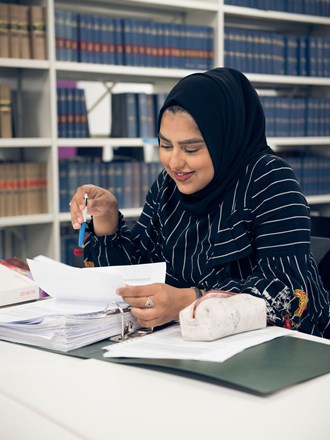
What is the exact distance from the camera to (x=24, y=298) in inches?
→ 56.9

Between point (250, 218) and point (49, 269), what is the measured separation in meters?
0.48

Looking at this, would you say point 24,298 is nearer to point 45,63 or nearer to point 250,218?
point 250,218

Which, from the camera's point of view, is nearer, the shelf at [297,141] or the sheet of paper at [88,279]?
the sheet of paper at [88,279]

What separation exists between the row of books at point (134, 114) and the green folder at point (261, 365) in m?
2.58

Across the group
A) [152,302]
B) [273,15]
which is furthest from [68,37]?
[152,302]

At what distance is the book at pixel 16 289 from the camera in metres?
1.41

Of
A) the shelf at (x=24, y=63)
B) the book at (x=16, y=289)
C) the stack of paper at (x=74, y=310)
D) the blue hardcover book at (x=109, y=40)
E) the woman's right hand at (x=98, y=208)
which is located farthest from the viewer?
the blue hardcover book at (x=109, y=40)

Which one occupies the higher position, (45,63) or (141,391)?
(45,63)

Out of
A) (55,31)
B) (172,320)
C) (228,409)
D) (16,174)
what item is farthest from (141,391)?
(55,31)

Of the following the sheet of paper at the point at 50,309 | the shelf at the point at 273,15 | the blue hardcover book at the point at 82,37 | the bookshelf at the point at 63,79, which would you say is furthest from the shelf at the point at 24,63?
the sheet of paper at the point at 50,309

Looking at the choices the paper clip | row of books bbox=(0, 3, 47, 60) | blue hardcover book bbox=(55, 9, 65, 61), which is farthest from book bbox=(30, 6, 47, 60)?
the paper clip

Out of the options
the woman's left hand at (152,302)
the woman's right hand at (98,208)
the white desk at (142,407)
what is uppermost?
the woman's right hand at (98,208)

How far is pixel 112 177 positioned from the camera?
353 centimetres

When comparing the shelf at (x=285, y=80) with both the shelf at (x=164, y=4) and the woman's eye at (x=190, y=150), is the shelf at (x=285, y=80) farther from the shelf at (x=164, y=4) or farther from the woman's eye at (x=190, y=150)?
the woman's eye at (x=190, y=150)
